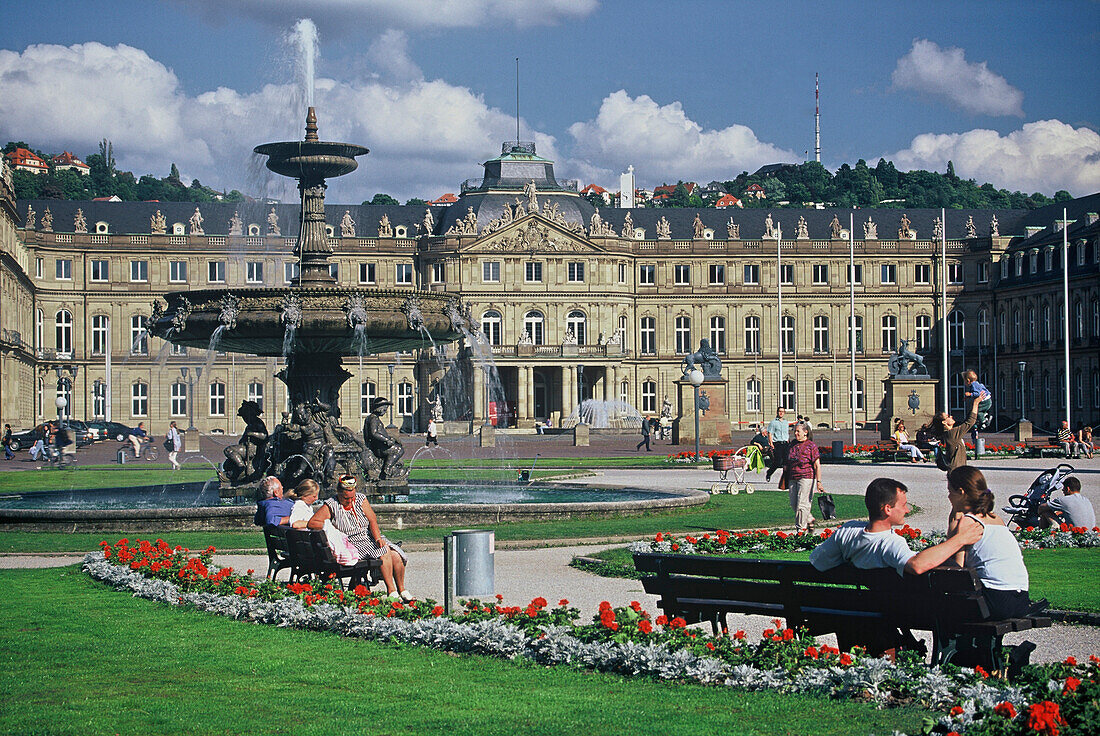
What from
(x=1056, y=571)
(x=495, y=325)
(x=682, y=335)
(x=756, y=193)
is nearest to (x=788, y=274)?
(x=682, y=335)

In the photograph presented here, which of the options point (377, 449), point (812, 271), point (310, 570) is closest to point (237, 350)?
point (377, 449)

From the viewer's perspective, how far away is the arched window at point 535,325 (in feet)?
326

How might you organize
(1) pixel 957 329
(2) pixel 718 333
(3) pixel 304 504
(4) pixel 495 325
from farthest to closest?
(1) pixel 957 329 < (2) pixel 718 333 < (4) pixel 495 325 < (3) pixel 304 504

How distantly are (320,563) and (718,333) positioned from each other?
91.3 meters

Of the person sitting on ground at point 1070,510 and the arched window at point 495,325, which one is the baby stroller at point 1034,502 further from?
the arched window at point 495,325

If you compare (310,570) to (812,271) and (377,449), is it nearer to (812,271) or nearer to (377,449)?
(377,449)

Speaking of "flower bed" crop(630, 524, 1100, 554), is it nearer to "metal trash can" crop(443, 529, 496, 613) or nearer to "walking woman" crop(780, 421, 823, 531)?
"walking woman" crop(780, 421, 823, 531)

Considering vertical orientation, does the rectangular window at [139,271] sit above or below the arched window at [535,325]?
above

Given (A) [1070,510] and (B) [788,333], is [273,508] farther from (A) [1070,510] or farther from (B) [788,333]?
(B) [788,333]

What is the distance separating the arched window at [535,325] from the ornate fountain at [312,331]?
240ft

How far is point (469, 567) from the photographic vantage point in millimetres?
11953

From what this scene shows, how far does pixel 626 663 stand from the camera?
32.6ft

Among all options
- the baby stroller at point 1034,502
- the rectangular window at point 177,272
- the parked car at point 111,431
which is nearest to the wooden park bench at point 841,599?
the baby stroller at point 1034,502

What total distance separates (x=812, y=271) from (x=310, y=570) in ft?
303
